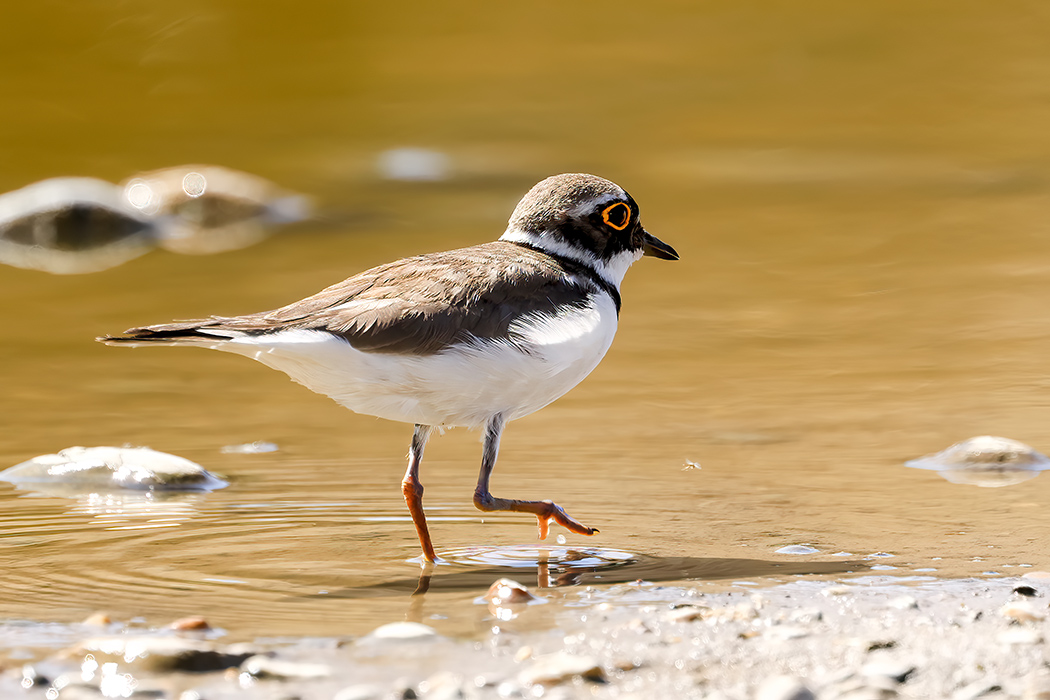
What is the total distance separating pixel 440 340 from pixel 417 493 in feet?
2.75

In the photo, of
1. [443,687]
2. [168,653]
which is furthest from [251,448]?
[443,687]

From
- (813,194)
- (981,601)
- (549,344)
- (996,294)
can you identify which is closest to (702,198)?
(813,194)

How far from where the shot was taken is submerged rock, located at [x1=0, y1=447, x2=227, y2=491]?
7.63 meters

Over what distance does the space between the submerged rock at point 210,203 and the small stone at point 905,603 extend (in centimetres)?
1444

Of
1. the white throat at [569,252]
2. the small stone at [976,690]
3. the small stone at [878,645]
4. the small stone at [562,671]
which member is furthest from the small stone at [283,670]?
the white throat at [569,252]

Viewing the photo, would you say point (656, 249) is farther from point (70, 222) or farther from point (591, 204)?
point (70, 222)

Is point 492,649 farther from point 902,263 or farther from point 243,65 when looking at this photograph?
point 243,65

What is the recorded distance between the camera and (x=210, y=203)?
20.0 m

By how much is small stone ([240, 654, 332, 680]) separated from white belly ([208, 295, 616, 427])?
6.09ft

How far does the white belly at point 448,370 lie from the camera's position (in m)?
6.16

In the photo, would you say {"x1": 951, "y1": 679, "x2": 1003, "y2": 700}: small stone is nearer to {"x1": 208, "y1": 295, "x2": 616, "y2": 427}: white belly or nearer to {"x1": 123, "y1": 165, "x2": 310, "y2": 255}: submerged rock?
{"x1": 208, "y1": 295, "x2": 616, "y2": 427}: white belly

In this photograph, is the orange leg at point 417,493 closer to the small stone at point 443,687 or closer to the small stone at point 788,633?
the small stone at point 443,687

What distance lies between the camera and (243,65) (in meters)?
24.9

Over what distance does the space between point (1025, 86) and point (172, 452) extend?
19033 mm
